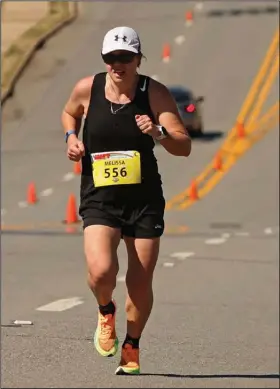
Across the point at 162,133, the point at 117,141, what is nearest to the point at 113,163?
the point at 117,141

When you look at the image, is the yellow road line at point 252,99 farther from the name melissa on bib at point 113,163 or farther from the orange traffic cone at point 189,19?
the name melissa on bib at point 113,163

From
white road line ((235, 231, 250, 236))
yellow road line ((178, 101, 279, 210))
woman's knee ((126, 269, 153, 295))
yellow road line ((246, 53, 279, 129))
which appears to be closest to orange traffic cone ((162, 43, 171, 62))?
yellow road line ((246, 53, 279, 129))

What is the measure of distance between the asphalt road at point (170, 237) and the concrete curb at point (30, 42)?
0.34 meters

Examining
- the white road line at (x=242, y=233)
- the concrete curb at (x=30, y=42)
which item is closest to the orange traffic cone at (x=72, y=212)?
the white road line at (x=242, y=233)

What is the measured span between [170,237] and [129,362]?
14.3 metres

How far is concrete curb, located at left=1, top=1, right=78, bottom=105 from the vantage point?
41981 millimetres

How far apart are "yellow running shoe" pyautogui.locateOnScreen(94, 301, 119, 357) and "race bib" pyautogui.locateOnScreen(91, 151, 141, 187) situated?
0.87 m

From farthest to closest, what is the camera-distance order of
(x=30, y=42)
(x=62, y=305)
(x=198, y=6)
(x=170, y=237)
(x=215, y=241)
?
(x=198, y=6)
(x=30, y=42)
(x=170, y=237)
(x=215, y=241)
(x=62, y=305)

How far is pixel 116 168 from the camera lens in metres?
8.47

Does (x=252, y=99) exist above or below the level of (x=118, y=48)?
above

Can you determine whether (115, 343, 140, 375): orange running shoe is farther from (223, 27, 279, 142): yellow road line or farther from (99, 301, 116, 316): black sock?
(223, 27, 279, 142): yellow road line

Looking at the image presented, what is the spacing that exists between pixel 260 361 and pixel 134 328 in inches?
53.6

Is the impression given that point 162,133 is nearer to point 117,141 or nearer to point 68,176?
point 117,141

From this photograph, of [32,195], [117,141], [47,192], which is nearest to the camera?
[117,141]
